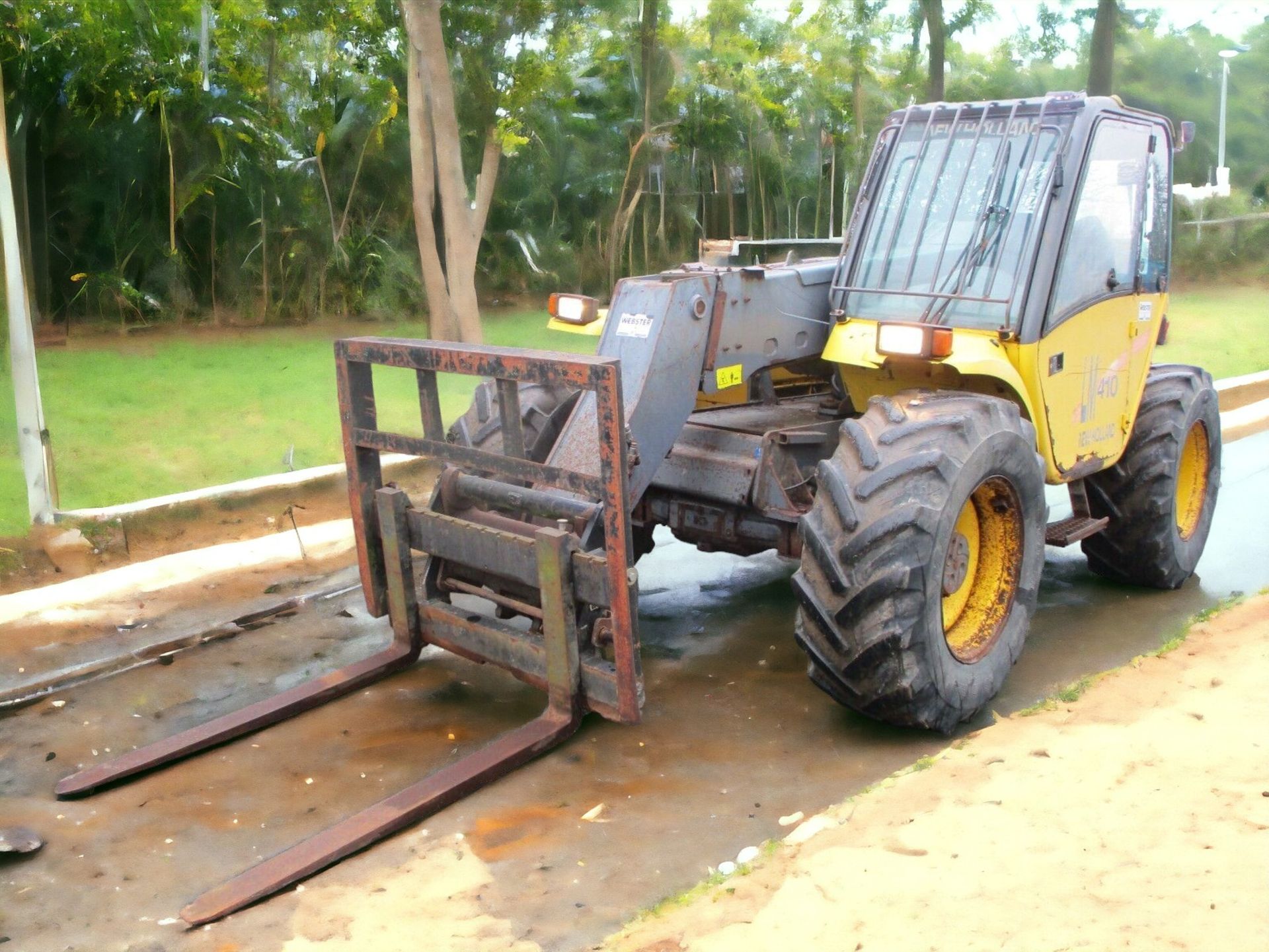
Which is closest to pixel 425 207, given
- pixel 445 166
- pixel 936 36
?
pixel 445 166

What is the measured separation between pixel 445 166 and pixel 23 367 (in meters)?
4.36

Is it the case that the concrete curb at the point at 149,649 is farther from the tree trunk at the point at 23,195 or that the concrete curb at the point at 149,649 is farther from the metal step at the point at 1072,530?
the tree trunk at the point at 23,195

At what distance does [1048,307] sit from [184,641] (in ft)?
13.9

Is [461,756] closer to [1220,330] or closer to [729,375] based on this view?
[729,375]

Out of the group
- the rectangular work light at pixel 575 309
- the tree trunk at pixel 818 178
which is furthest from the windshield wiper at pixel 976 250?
the tree trunk at pixel 818 178

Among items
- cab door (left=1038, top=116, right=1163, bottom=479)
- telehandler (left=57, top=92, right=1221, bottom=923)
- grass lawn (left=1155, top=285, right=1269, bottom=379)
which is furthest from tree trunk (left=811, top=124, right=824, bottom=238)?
cab door (left=1038, top=116, right=1163, bottom=479)

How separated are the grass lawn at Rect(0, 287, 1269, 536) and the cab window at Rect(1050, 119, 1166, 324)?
5.81m

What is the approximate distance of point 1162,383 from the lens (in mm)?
6547

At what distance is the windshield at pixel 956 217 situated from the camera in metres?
5.43

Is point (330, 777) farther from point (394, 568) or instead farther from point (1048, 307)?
point (1048, 307)

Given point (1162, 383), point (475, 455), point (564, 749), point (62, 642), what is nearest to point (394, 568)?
point (475, 455)

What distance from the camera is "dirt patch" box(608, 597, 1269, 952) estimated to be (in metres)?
3.20

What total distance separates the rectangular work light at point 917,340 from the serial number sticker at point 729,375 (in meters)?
0.62

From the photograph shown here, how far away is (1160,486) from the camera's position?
632 cm
